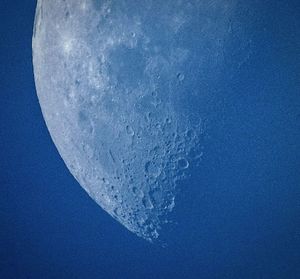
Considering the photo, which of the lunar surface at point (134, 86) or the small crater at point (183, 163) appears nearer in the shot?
the lunar surface at point (134, 86)

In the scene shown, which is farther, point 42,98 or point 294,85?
point 42,98

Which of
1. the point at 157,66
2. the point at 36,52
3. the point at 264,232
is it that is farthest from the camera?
the point at 36,52

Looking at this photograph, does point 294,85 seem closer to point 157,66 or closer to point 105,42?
point 157,66

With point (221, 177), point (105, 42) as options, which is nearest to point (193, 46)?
point (105, 42)

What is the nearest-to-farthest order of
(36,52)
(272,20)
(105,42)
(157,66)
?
(272,20) < (157,66) < (105,42) < (36,52)

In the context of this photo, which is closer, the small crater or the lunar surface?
the lunar surface

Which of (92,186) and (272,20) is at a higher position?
(272,20)

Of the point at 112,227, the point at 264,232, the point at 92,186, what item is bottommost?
the point at 92,186

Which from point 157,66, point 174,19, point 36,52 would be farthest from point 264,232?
point 36,52
